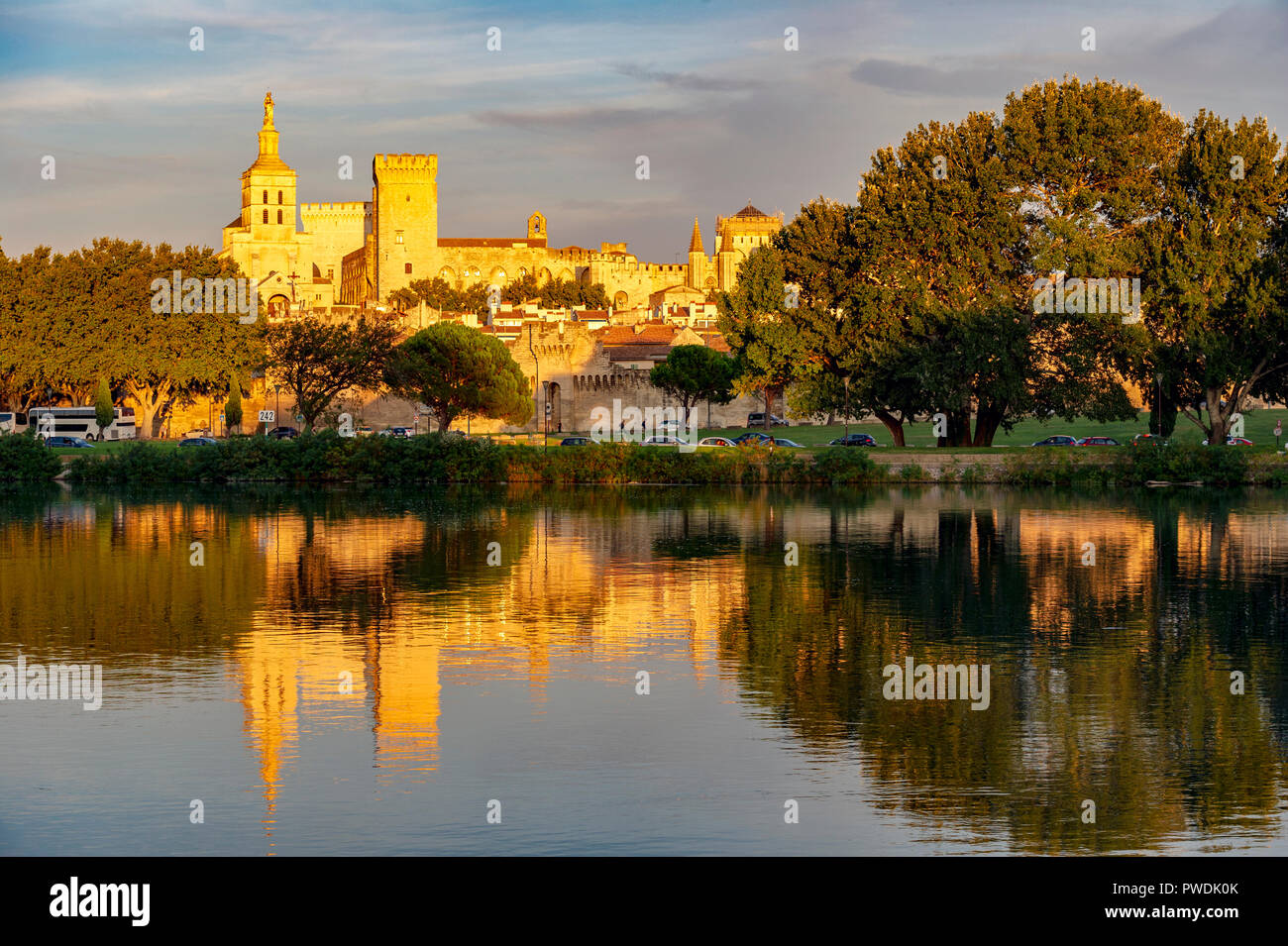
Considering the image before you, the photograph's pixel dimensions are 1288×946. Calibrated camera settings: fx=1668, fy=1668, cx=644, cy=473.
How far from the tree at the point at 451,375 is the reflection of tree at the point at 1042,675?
193 feet

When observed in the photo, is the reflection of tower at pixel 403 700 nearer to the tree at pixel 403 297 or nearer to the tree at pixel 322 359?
the tree at pixel 322 359

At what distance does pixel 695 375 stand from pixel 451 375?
23906 mm

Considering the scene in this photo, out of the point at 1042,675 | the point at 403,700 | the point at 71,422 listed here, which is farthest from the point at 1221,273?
the point at 71,422

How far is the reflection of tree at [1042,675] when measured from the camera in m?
14.7

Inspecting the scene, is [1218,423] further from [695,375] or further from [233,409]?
[233,409]

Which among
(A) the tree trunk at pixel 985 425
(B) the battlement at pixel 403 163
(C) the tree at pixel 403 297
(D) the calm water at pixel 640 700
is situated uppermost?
(B) the battlement at pixel 403 163

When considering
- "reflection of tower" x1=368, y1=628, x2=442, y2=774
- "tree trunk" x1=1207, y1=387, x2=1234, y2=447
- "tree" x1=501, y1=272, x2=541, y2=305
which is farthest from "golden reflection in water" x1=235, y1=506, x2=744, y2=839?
"tree" x1=501, y1=272, x2=541, y2=305

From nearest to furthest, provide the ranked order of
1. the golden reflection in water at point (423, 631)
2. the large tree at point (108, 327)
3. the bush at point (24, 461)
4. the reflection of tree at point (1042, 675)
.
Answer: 1. the reflection of tree at point (1042, 675)
2. the golden reflection in water at point (423, 631)
3. the bush at point (24, 461)
4. the large tree at point (108, 327)

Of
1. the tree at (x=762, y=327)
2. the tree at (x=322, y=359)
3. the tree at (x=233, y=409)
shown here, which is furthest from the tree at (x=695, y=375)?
the tree at (x=762, y=327)

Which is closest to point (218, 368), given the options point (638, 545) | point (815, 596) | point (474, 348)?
point (474, 348)

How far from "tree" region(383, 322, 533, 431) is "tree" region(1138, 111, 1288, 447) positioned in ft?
136

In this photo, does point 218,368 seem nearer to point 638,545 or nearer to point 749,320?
point 749,320

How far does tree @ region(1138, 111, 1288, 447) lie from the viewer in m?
62.1
